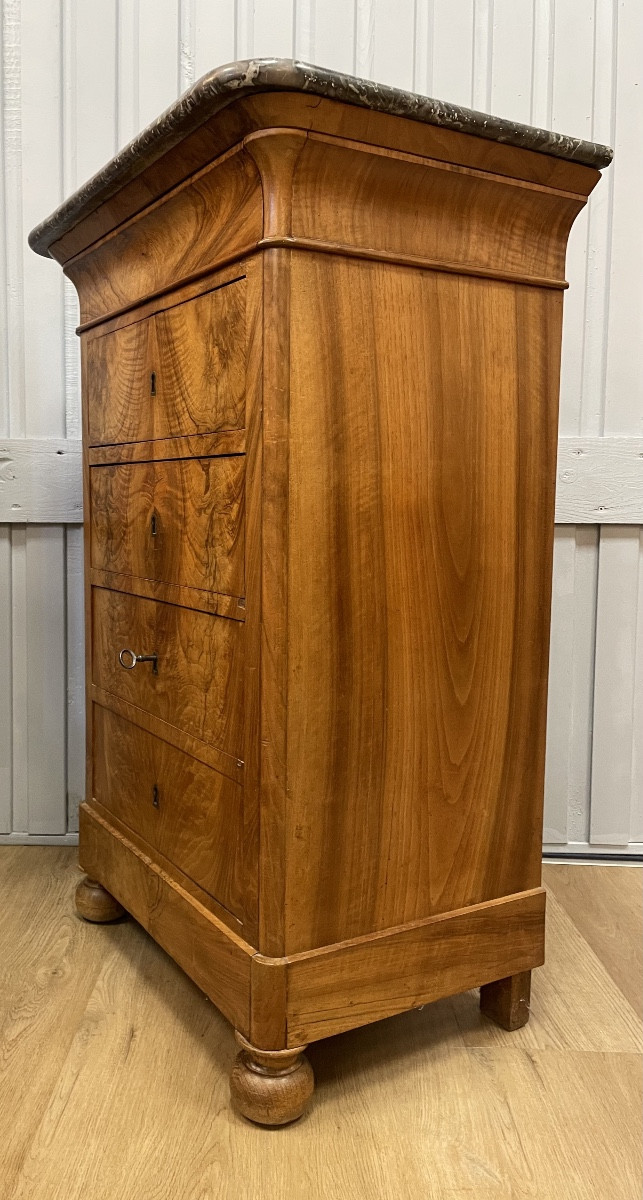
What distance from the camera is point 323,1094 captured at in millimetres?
1177

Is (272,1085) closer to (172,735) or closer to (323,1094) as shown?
(323,1094)

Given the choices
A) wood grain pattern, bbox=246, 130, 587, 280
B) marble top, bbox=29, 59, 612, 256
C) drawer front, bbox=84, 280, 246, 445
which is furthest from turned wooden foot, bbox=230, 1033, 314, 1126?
marble top, bbox=29, 59, 612, 256

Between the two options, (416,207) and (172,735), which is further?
(172,735)

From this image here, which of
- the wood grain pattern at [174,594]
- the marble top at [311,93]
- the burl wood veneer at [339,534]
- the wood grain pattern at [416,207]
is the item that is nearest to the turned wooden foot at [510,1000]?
the burl wood veneer at [339,534]

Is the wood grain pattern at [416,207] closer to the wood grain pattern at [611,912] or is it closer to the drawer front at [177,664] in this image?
the drawer front at [177,664]

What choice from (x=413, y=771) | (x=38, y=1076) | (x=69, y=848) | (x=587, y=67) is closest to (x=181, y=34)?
(x=587, y=67)

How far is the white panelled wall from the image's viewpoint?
1802mm

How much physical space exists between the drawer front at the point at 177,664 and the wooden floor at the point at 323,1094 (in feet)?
1.46

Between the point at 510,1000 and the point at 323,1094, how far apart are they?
1.01 feet

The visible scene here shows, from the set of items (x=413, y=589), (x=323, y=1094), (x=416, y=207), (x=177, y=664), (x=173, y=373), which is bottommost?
(x=323, y=1094)

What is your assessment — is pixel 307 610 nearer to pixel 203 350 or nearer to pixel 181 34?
pixel 203 350

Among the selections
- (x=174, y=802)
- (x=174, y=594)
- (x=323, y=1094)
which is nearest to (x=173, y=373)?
(x=174, y=594)

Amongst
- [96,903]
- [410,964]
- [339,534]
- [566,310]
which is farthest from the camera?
[566,310]

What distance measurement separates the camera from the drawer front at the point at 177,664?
1.13 m
